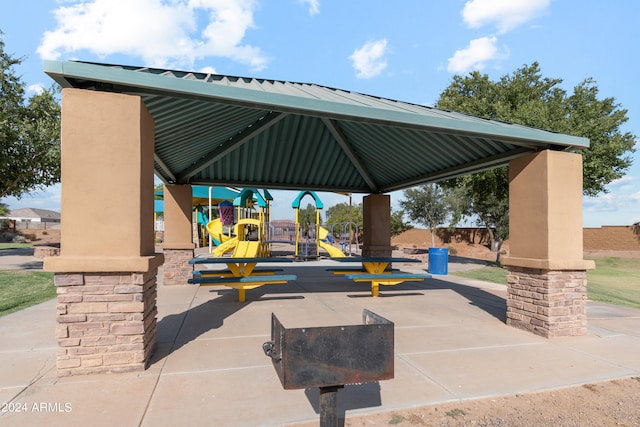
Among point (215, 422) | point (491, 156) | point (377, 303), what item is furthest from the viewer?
point (377, 303)

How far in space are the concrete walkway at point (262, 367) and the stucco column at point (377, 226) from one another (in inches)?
150

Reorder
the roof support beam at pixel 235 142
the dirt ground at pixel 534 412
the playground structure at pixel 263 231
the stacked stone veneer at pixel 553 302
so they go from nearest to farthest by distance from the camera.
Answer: the dirt ground at pixel 534 412, the stacked stone veneer at pixel 553 302, the roof support beam at pixel 235 142, the playground structure at pixel 263 231

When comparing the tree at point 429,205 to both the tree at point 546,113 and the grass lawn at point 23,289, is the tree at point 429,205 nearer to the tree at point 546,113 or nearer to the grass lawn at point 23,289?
the tree at point 546,113

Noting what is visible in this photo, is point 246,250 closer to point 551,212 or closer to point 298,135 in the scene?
point 298,135

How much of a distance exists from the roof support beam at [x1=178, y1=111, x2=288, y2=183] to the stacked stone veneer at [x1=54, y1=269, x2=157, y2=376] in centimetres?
437

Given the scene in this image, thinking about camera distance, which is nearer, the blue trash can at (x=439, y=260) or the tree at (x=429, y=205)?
the blue trash can at (x=439, y=260)

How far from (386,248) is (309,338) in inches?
393

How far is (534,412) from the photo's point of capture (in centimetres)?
350

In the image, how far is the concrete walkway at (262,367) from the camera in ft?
11.2

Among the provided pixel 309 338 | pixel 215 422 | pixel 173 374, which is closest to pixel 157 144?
pixel 173 374

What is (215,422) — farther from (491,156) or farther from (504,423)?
(491,156)

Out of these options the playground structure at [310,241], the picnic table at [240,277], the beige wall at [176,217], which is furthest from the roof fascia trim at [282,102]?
the playground structure at [310,241]

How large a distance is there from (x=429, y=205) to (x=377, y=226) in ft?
73.1

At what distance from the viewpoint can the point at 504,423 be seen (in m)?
3.29
